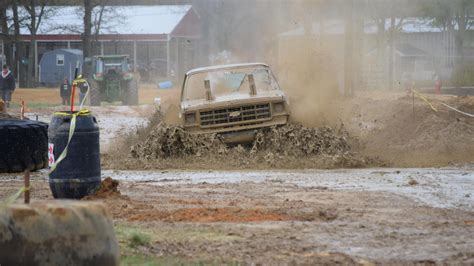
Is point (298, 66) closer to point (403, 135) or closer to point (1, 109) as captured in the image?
point (403, 135)

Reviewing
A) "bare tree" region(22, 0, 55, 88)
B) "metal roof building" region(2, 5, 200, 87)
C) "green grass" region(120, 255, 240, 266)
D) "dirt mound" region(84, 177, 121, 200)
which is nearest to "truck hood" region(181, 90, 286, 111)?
"dirt mound" region(84, 177, 121, 200)

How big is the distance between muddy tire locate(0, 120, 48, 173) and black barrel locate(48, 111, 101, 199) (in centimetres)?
396

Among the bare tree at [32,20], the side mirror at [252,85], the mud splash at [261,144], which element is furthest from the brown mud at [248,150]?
the bare tree at [32,20]

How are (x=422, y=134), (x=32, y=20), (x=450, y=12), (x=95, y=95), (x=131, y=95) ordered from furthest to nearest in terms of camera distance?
(x=32, y=20), (x=95, y=95), (x=131, y=95), (x=450, y=12), (x=422, y=134)

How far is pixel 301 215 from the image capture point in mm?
9906

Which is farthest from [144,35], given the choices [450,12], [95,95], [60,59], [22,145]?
[22,145]

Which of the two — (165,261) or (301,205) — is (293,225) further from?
(165,261)

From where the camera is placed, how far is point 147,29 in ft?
233

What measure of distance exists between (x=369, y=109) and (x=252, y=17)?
11.3m

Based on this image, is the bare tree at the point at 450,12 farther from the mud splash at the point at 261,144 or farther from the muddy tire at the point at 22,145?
the muddy tire at the point at 22,145

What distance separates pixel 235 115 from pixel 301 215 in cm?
711

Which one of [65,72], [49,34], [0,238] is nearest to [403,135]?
[0,238]

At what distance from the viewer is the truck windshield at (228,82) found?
1791 cm

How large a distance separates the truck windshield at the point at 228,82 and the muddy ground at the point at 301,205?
1143mm
